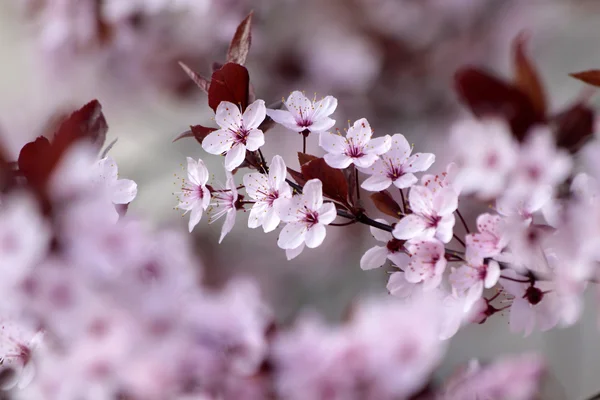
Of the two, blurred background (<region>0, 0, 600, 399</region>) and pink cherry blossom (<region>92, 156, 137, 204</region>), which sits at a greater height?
pink cherry blossom (<region>92, 156, 137, 204</region>)

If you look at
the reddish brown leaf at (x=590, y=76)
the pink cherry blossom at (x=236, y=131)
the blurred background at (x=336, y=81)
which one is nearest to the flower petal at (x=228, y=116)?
the pink cherry blossom at (x=236, y=131)

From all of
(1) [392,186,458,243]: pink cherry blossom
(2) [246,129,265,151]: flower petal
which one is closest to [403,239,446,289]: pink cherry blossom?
(1) [392,186,458,243]: pink cherry blossom

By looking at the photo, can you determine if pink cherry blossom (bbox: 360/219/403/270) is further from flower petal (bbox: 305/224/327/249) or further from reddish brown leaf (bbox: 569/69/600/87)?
reddish brown leaf (bbox: 569/69/600/87)

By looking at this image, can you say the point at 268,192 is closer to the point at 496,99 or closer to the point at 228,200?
the point at 228,200

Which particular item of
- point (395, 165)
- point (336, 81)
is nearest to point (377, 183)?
point (395, 165)

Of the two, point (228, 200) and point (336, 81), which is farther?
point (336, 81)

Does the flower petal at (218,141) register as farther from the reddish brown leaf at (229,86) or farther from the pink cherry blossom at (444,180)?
the pink cherry blossom at (444,180)
